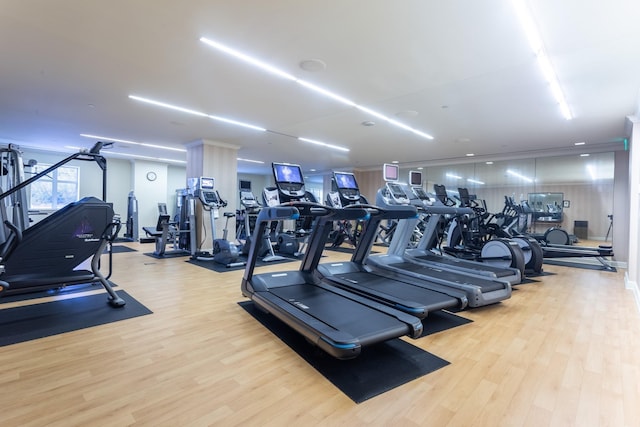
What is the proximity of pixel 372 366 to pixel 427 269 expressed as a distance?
2.41 m

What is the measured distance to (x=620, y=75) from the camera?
11.6 ft

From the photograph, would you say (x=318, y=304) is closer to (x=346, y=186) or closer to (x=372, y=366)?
(x=372, y=366)

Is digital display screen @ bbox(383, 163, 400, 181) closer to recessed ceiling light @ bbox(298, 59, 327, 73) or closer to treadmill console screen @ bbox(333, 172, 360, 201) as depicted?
treadmill console screen @ bbox(333, 172, 360, 201)

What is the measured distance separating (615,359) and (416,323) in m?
1.51

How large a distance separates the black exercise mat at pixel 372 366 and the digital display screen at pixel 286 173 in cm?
199

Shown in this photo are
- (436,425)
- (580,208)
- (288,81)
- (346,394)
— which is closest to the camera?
(436,425)

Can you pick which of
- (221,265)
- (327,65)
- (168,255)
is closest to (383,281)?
(327,65)

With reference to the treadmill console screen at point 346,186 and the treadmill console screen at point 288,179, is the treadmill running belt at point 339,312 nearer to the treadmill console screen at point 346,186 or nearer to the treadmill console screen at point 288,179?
the treadmill console screen at point 288,179

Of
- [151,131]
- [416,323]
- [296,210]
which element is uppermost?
[151,131]

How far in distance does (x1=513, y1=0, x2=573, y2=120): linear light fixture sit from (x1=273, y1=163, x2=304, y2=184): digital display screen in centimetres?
274

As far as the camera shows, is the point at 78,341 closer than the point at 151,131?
Yes

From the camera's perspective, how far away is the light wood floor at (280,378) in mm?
1614

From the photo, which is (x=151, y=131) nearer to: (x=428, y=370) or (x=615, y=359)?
(x=428, y=370)

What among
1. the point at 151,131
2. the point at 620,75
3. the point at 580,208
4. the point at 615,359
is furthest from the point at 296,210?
the point at 580,208
